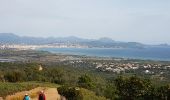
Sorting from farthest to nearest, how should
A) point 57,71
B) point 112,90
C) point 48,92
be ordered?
point 57,71
point 112,90
point 48,92

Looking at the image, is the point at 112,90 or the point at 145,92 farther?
the point at 112,90

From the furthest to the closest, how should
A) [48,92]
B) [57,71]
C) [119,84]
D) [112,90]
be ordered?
1. [57,71]
2. [112,90]
3. [119,84]
4. [48,92]

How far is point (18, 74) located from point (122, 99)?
69.5ft

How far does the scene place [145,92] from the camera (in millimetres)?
51750

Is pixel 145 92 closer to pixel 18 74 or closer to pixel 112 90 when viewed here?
pixel 112 90

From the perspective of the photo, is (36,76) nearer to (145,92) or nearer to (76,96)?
(145,92)

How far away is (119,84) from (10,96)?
24.4m

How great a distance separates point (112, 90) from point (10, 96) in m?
32.8

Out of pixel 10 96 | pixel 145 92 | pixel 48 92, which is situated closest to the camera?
pixel 10 96

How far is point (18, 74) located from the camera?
66.2 m

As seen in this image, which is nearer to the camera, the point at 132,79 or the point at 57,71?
the point at 132,79

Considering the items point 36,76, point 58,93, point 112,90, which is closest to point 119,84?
point 112,90

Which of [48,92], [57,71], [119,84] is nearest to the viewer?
[48,92]

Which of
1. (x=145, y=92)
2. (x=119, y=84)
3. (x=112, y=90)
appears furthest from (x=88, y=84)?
(x=145, y=92)
